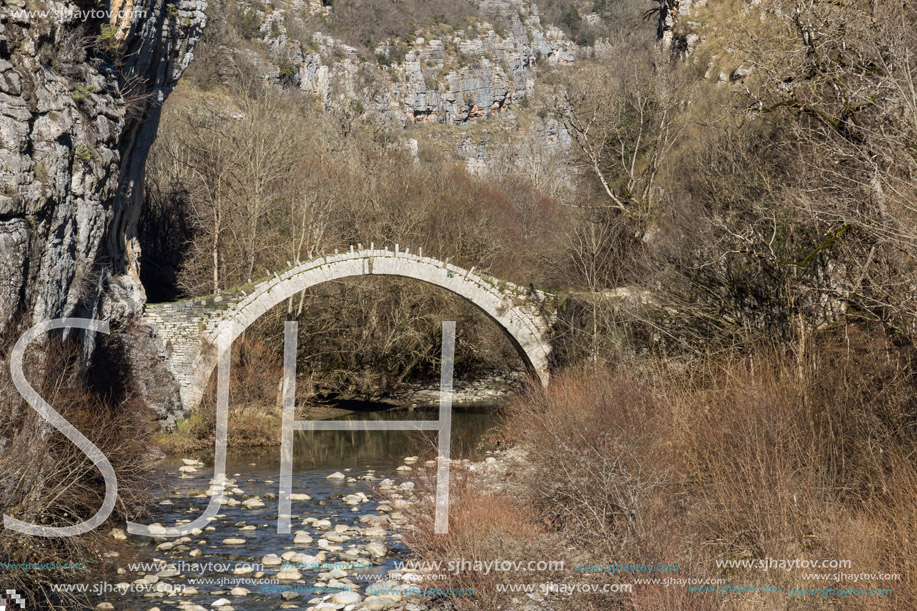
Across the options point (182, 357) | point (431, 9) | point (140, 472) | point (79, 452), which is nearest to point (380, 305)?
point (182, 357)

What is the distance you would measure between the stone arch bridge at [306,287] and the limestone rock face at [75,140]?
3.72ft

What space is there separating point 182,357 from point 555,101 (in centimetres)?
986

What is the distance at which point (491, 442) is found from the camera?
51.8 feet

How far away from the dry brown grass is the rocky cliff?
631 cm

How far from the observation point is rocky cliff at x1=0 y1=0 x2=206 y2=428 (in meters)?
10.6

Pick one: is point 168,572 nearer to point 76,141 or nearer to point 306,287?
point 76,141

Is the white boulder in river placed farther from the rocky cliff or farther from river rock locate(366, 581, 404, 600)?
the rocky cliff

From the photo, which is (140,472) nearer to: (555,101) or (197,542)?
Answer: (197,542)

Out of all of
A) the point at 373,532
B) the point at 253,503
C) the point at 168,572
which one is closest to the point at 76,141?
the point at 253,503

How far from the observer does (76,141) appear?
1224 cm

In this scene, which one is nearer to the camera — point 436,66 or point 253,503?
point 253,503

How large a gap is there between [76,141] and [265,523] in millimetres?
6294

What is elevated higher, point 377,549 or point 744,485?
Result: point 744,485

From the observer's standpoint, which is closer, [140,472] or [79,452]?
[79,452]
